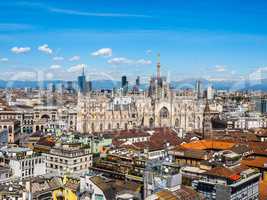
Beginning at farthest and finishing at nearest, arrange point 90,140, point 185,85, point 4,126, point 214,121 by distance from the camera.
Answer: point 185,85
point 214,121
point 4,126
point 90,140

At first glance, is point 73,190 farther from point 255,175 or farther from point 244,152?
point 244,152

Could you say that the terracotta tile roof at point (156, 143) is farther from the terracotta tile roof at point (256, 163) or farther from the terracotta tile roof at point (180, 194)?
the terracotta tile roof at point (180, 194)

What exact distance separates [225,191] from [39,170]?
17.9m

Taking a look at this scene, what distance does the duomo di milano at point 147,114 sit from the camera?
234ft

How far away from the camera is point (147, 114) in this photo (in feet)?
251

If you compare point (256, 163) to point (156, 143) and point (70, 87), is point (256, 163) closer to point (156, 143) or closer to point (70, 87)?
point (156, 143)

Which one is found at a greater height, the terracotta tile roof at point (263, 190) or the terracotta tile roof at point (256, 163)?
the terracotta tile roof at point (256, 163)

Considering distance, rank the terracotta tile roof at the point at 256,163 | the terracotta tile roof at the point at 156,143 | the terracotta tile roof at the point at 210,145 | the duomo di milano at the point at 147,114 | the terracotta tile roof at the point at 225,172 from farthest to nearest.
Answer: the duomo di milano at the point at 147,114 → the terracotta tile roof at the point at 156,143 → the terracotta tile roof at the point at 210,145 → the terracotta tile roof at the point at 256,163 → the terracotta tile roof at the point at 225,172

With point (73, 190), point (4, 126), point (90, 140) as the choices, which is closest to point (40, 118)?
point (4, 126)

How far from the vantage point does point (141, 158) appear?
1469 inches

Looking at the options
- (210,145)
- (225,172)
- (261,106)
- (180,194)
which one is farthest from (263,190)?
(261,106)

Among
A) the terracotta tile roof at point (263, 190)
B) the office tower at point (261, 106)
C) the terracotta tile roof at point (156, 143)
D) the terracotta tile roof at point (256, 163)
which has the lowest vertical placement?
the terracotta tile roof at point (263, 190)

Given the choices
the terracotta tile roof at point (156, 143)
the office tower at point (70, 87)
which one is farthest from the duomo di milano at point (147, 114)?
the office tower at point (70, 87)

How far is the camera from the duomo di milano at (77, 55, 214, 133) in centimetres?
7144
